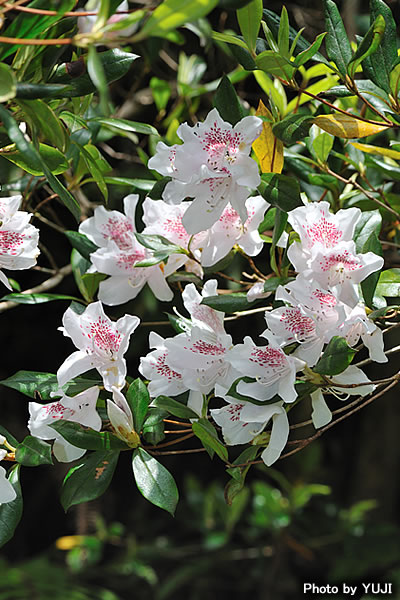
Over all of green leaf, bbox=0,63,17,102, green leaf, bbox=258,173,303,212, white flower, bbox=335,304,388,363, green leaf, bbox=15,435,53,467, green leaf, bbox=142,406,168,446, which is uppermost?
green leaf, bbox=0,63,17,102

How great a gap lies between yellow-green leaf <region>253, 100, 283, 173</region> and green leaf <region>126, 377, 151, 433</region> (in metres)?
0.26

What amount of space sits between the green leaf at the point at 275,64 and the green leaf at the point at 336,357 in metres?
0.26

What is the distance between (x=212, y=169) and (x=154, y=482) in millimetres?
310

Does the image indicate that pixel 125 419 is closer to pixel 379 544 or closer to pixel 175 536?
pixel 379 544

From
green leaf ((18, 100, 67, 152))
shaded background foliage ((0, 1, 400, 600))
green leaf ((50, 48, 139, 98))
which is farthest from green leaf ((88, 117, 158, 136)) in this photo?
shaded background foliage ((0, 1, 400, 600))

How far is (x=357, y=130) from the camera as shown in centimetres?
71

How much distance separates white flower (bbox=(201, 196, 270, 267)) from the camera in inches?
28.7

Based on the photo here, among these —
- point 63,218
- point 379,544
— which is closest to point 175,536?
point 379,544

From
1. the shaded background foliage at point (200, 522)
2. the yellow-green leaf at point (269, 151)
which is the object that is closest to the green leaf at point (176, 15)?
the yellow-green leaf at point (269, 151)

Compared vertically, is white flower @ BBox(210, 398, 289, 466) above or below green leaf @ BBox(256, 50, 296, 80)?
below

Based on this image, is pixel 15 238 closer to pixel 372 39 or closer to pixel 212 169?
pixel 212 169

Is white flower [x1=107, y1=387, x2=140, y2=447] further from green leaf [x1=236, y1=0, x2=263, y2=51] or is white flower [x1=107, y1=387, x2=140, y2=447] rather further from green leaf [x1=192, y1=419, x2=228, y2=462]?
green leaf [x1=236, y1=0, x2=263, y2=51]

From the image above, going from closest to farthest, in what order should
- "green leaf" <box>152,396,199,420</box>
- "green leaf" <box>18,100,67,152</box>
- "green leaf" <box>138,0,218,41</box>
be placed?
"green leaf" <box>138,0,218,41</box>
"green leaf" <box>18,100,67,152</box>
"green leaf" <box>152,396,199,420</box>

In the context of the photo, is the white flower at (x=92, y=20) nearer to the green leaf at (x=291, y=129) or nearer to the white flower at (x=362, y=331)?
the green leaf at (x=291, y=129)
